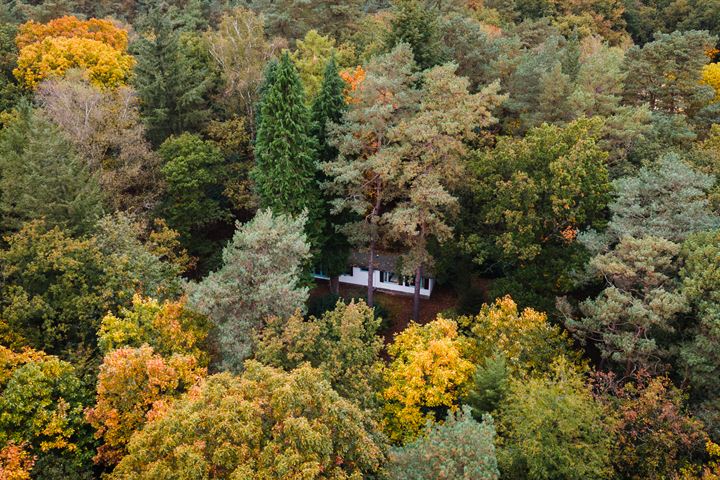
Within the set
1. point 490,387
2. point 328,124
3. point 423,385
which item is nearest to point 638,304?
point 490,387

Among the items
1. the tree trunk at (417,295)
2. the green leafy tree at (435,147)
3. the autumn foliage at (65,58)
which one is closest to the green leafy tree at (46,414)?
the green leafy tree at (435,147)

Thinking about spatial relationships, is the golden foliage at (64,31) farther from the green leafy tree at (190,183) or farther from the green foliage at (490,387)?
the green foliage at (490,387)

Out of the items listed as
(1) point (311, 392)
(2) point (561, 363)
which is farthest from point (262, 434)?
(2) point (561, 363)

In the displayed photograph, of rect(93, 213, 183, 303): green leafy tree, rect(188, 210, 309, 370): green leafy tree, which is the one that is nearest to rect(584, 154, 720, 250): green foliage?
rect(188, 210, 309, 370): green leafy tree

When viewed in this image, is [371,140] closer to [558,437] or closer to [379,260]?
[379,260]

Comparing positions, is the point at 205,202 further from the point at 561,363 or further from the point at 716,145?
the point at 716,145

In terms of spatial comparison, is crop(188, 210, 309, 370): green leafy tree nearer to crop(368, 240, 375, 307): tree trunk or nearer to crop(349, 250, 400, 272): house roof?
crop(368, 240, 375, 307): tree trunk
